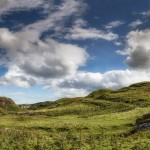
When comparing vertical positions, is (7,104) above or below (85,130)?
above

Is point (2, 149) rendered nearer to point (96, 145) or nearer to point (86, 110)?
point (96, 145)

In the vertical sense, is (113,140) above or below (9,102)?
below

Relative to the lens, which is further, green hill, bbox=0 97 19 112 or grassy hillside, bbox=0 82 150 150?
green hill, bbox=0 97 19 112

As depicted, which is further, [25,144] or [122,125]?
[122,125]

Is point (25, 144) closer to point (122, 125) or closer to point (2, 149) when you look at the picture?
point (2, 149)

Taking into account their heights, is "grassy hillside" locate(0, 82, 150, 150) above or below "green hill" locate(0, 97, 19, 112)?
below

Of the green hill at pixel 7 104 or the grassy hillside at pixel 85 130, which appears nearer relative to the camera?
the grassy hillside at pixel 85 130

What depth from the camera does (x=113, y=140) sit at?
42.3 m

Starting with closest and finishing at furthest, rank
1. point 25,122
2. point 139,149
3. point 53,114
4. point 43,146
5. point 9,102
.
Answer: point 139,149
point 43,146
point 25,122
point 53,114
point 9,102

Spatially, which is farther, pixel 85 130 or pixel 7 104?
pixel 7 104

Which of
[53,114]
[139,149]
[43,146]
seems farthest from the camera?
[53,114]

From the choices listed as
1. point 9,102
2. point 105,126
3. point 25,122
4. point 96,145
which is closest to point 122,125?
point 105,126

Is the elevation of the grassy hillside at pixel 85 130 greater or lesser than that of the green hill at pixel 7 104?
lesser

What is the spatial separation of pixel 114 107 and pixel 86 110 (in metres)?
7.71
